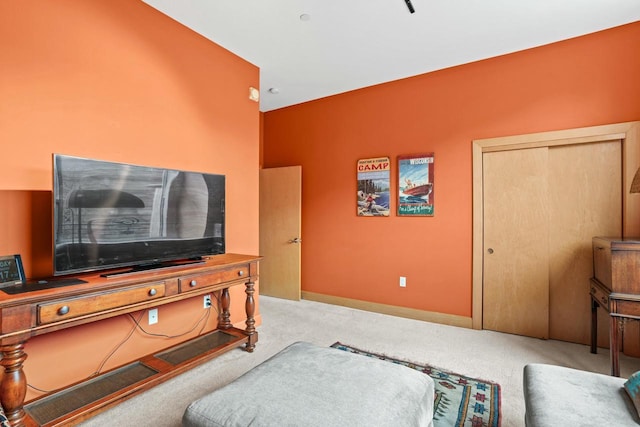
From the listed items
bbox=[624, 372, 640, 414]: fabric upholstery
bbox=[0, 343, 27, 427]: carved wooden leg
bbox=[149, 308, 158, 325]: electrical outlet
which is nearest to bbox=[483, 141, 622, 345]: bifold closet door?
bbox=[624, 372, 640, 414]: fabric upholstery

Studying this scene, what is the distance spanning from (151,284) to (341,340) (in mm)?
1859

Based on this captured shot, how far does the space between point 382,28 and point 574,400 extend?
2.88 meters

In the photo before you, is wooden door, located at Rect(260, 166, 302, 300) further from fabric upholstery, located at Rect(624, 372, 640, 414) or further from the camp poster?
fabric upholstery, located at Rect(624, 372, 640, 414)

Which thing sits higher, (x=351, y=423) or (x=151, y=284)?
(x=151, y=284)

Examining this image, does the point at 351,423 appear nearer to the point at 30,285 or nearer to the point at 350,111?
the point at 30,285

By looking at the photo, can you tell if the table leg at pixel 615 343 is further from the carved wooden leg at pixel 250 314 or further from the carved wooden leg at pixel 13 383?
the carved wooden leg at pixel 13 383

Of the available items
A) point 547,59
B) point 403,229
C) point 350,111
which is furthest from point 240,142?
point 547,59

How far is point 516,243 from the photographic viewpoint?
3.26 metres

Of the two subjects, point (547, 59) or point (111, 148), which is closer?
point (111, 148)

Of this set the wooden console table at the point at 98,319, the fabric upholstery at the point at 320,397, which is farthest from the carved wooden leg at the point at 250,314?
the fabric upholstery at the point at 320,397

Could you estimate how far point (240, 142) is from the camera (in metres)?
3.39

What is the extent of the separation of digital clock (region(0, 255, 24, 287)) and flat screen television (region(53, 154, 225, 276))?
20 centimetres

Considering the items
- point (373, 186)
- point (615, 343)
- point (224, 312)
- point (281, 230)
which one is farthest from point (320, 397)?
point (281, 230)

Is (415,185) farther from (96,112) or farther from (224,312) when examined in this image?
(96,112)
